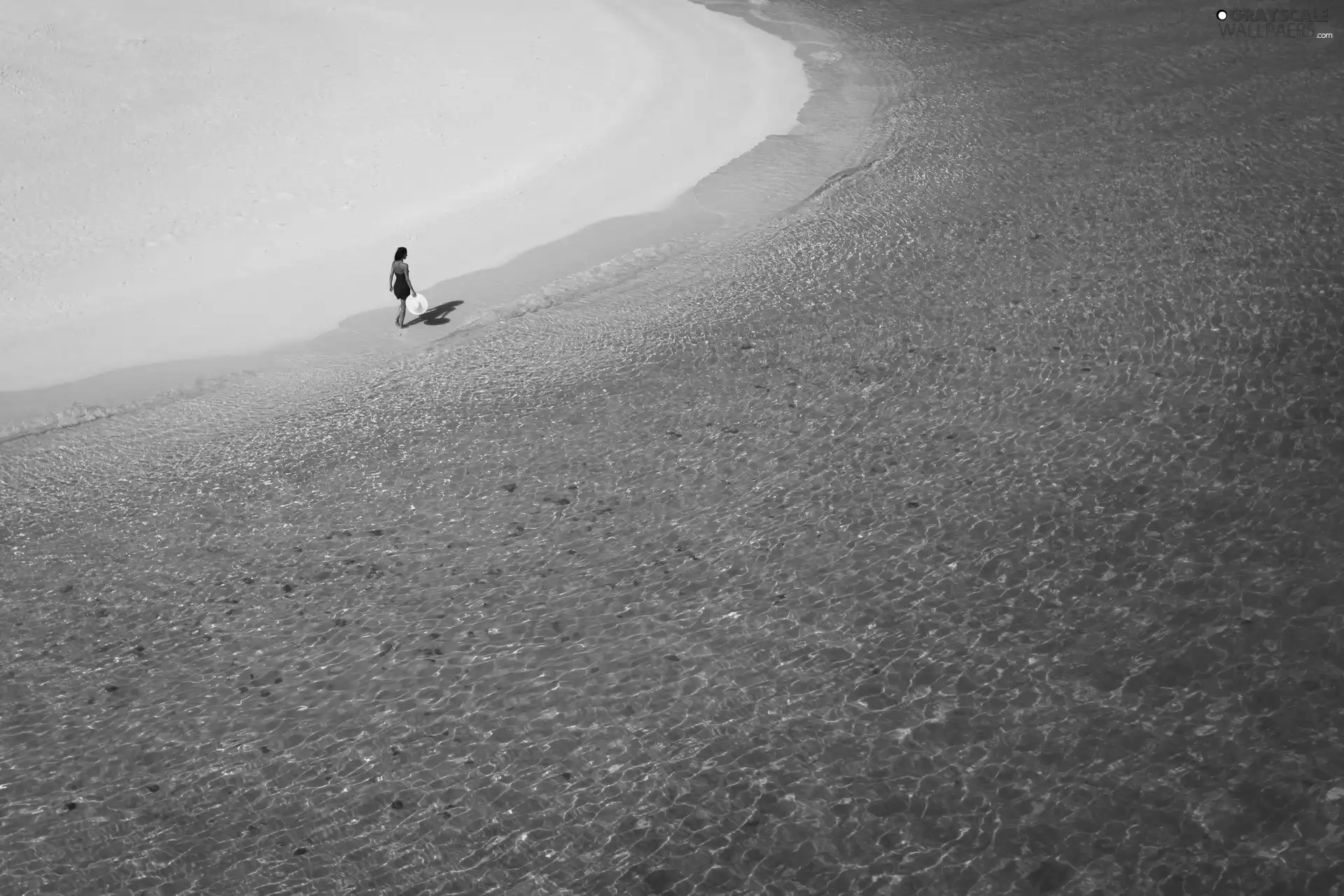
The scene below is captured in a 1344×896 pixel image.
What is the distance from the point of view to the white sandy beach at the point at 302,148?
1085 centimetres

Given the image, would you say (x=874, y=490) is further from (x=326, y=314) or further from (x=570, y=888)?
(x=326, y=314)

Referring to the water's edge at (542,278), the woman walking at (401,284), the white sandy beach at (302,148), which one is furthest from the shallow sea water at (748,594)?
the white sandy beach at (302,148)

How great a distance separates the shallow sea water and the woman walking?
2.37ft

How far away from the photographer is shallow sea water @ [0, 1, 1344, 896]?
5.44 metres

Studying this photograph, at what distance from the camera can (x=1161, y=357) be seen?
888 cm

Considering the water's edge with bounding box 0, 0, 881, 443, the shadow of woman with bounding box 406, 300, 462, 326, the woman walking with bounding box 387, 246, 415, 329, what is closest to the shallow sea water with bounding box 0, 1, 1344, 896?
the water's edge with bounding box 0, 0, 881, 443

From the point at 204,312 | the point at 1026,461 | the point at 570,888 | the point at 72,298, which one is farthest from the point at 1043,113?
the point at 570,888

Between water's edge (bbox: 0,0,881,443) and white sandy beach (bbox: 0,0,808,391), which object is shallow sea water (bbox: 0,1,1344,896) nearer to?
water's edge (bbox: 0,0,881,443)

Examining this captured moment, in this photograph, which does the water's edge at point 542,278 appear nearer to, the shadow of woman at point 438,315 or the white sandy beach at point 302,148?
the shadow of woman at point 438,315

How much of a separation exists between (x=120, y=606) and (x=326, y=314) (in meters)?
4.16

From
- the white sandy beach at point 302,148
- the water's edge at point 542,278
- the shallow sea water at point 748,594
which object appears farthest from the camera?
the white sandy beach at point 302,148

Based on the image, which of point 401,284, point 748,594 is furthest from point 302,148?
point 748,594

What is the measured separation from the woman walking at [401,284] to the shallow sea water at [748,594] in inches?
28.4

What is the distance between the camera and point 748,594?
693cm
